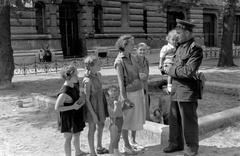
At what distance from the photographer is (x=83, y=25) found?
22.6 meters

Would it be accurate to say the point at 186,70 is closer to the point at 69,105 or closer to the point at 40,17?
the point at 69,105

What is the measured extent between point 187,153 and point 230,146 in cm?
94

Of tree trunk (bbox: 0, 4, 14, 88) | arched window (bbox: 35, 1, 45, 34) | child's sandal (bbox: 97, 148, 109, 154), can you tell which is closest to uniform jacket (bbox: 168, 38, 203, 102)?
child's sandal (bbox: 97, 148, 109, 154)

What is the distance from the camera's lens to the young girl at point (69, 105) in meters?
3.97

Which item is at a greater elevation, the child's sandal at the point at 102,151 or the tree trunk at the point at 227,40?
the tree trunk at the point at 227,40

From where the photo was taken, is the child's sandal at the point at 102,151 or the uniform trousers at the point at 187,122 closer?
the uniform trousers at the point at 187,122

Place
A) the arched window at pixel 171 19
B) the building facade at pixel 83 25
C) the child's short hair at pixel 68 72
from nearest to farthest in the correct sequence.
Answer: the child's short hair at pixel 68 72 < the building facade at pixel 83 25 < the arched window at pixel 171 19

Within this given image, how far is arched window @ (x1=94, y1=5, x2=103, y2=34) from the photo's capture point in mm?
23531

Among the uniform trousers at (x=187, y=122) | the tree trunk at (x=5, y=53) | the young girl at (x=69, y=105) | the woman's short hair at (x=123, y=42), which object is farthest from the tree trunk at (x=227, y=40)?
the young girl at (x=69, y=105)

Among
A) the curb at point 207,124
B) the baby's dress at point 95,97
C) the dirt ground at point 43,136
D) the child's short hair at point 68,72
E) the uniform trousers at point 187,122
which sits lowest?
the dirt ground at point 43,136

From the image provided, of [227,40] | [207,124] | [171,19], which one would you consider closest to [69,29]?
[171,19]

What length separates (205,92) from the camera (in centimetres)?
948

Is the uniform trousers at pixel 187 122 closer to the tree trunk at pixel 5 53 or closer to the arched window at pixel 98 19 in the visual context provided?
the tree trunk at pixel 5 53

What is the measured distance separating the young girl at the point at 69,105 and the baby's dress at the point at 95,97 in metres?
0.14
